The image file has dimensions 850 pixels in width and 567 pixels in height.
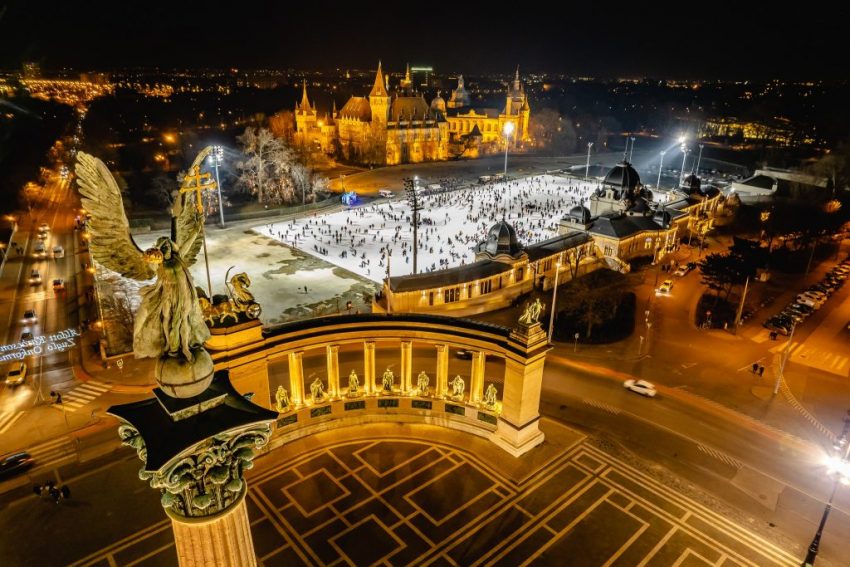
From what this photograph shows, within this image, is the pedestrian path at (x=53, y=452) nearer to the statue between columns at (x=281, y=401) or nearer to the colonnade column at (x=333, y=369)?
the statue between columns at (x=281, y=401)

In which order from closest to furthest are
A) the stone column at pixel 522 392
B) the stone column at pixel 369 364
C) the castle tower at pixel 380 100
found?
the stone column at pixel 522 392 < the stone column at pixel 369 364 < the castle tower at pixel 380 100

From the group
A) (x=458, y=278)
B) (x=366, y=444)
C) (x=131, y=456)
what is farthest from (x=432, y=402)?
(x=458, y=278)

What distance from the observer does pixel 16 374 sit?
99.1 ft

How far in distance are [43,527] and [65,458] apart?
4931 mm

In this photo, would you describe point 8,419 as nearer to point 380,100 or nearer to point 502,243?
point 502,243

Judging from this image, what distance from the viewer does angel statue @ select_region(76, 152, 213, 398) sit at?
27.7 ft

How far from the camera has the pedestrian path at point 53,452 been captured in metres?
21.4

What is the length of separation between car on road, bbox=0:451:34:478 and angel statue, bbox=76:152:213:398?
56.8ft

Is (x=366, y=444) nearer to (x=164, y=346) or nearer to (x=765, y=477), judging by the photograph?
(x=164, y=346)

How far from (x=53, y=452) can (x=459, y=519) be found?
17.4 m

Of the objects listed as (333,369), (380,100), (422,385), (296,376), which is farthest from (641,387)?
(380,100)

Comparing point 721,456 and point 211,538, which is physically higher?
point 211,538

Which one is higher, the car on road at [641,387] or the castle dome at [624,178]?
the castle dome at [624,178]

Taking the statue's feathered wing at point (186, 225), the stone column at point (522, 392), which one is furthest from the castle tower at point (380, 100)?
the statue's feathered wing at point (186, 225)
